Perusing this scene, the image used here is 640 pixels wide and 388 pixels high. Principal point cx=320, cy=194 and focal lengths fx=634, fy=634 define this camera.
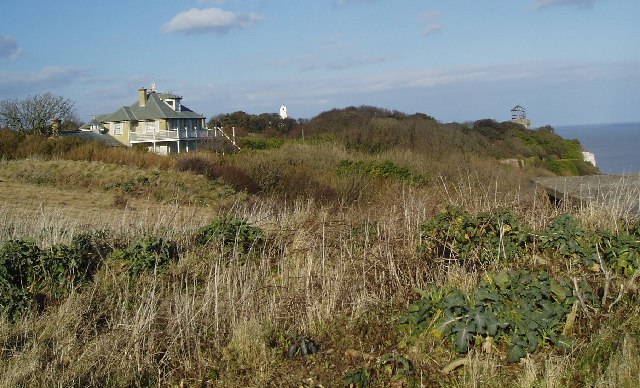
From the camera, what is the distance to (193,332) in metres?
4.73

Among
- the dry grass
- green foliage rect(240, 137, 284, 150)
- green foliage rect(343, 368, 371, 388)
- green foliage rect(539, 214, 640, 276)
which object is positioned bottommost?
green foliage rect(343, 368, 371, 388)

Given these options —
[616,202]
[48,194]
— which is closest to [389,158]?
[48,194]

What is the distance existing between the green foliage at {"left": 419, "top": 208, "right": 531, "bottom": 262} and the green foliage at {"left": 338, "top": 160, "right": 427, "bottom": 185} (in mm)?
20254

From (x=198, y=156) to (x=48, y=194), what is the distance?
849cm

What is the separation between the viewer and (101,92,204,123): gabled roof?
44875 millimetres

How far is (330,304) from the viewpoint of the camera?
525 cm

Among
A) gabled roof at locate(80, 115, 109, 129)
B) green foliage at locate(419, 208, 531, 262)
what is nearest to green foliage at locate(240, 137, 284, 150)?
gabled roof at locate(80, 115, 109, 129)

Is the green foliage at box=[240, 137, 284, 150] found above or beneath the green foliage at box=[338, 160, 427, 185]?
above

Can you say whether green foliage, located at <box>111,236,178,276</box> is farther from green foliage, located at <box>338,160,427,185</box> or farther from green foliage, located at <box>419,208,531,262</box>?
green foliage, located at <box>338,160,427,185</box>

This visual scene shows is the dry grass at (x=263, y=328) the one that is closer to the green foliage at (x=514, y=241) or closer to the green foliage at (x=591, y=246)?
the green foliage at (x=514, y=241)

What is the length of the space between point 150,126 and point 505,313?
43060 millimetres

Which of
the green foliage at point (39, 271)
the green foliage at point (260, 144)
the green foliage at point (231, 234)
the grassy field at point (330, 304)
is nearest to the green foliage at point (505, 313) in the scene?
the grassy field at point (330, 304)

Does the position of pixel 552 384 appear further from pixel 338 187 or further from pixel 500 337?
pixel 338 187

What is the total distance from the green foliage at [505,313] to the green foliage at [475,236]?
109 cm
